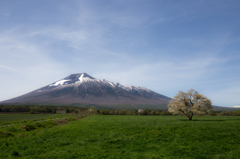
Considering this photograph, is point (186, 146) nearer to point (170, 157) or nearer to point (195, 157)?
point (195, 157)

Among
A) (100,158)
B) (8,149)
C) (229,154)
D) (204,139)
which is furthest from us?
(204,139)

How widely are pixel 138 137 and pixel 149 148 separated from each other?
4.28 metres

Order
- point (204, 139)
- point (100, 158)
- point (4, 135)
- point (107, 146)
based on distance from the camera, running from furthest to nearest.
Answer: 1. point (4, 135)
2. point (204, 139)
3. point (107, 146)
4. point (100, 158)

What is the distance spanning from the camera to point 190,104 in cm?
A: 4884

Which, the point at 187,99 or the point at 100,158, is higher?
the point at 187,99

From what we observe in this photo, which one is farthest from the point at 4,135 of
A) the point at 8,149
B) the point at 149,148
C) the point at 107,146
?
the point at 149,148

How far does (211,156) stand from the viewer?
45.6 ft

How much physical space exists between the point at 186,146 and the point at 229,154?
3.85m

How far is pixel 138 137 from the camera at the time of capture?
66.9ft

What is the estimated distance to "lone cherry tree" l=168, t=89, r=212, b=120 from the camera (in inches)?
1815

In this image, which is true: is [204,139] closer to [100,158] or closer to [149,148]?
[149,148]

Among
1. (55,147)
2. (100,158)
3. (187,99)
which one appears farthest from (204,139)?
(187,99)

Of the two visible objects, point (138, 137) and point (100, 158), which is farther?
point (138, 137)

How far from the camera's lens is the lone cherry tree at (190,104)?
1815 inches
